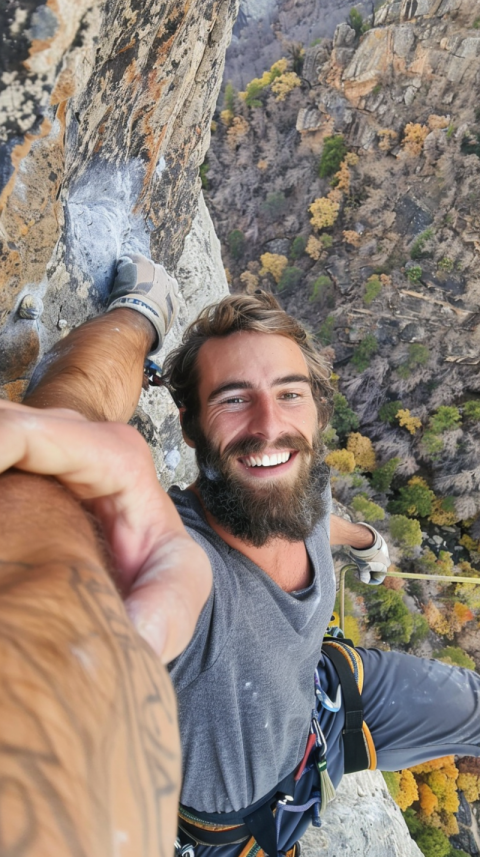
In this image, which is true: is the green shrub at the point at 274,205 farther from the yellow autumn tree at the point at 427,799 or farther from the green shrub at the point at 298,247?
the yellow autumn tree at the point at 427,799

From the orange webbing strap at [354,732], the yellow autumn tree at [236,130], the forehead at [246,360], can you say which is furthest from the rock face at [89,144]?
the yellow autumn tree at [236,130]

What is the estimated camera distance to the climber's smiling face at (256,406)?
A: 6.68ft

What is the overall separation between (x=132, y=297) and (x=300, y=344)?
0.92 m

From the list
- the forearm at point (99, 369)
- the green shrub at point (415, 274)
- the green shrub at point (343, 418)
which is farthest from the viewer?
the green shrub at point (415, 274)

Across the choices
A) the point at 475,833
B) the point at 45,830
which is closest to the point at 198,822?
the point at 45,830

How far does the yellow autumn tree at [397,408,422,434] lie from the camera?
61.1 feet

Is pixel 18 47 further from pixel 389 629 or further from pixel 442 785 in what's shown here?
pixel 442 785

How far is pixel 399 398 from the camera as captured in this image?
1955 centimetres

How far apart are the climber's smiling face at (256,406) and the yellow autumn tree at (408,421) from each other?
17.4 m

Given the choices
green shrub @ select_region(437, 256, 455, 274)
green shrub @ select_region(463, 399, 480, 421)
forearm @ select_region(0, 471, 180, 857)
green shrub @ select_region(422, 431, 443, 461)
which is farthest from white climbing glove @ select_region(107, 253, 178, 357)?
green shrub @ select_region(437, 256, 455, 274)

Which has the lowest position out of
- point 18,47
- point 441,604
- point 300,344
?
point 441,604

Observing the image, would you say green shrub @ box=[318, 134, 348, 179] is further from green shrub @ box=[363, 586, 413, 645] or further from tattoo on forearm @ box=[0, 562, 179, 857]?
tattoo on forearm @ box=[0, 562, 179, 857]

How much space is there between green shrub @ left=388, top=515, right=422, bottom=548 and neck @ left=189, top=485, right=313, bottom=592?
1416cm

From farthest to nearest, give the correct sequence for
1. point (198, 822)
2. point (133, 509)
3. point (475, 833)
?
point (475, 833), point (198, 822), point (133, 509)
